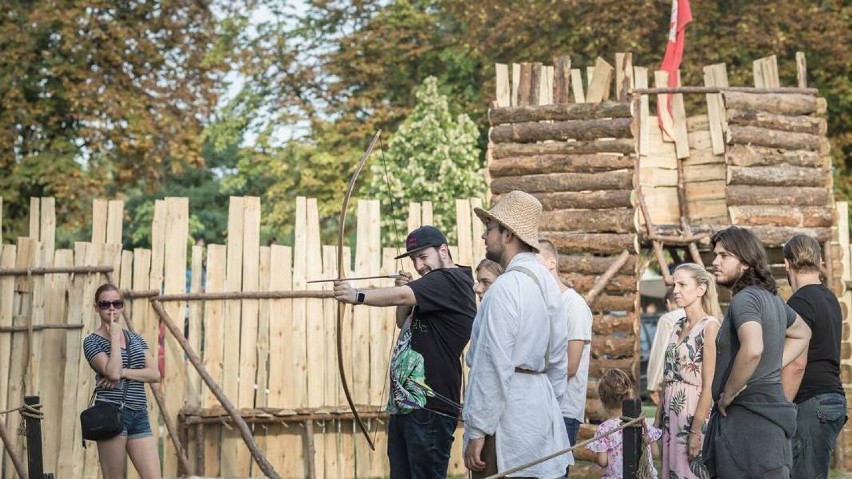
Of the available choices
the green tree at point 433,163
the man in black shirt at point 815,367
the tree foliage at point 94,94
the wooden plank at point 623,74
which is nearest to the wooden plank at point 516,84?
the wooden plank at point 623,74

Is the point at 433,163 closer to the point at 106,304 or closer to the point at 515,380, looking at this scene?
the point at 106,304

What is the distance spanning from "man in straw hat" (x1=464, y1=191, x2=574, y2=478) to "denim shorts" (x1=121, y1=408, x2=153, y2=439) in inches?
145

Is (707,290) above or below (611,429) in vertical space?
above

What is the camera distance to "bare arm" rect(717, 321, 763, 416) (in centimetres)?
557

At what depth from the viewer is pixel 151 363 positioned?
337 inches

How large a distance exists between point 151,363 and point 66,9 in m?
15.0

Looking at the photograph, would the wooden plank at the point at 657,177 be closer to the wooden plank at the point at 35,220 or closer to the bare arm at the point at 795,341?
the wooden plank at the point at 35,220

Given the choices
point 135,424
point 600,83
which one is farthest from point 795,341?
point 600,83

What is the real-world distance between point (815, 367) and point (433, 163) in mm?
15568

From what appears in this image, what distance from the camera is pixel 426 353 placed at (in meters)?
6.53

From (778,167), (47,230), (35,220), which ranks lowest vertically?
(47,230)

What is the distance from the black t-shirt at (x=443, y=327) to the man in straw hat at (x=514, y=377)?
1.01m

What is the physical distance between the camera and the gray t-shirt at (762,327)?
18.6 feet

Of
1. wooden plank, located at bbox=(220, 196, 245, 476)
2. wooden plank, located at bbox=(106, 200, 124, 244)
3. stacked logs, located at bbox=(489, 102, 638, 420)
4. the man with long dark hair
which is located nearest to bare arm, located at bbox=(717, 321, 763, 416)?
the man with long dark hair
